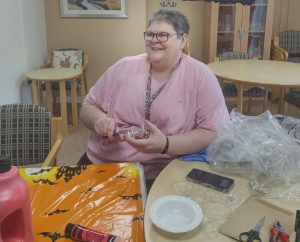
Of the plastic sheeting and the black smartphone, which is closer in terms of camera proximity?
the plastic sheeting

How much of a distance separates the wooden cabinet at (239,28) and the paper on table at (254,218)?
12.2ft

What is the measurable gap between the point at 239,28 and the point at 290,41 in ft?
2.92

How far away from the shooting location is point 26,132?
5.71 ft

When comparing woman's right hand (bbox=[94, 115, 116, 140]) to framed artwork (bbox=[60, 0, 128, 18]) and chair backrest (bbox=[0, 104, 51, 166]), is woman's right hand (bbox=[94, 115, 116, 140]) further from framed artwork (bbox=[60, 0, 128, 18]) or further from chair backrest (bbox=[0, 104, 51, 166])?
framed artwork (bbox=[60, 0, 128, 18])

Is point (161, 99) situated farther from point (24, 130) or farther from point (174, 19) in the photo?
point (24, 130)

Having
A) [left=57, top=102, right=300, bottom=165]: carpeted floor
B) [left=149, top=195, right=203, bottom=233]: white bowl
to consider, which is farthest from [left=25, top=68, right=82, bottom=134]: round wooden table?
[left=149, top=195, right=203, bottom=233]: white bowl

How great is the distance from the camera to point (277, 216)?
937 millimetres

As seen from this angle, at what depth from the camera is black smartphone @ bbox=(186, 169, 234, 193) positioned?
1.09 meters

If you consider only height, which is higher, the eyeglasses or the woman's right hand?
the eyeglasses

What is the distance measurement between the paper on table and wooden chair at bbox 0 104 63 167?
1052mm

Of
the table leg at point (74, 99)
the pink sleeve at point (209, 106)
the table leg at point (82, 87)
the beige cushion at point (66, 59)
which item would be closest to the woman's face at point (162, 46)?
the pink sleeve at point (209, 106)

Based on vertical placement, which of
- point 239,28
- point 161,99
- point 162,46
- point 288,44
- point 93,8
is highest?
point 93,8

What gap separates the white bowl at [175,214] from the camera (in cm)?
87

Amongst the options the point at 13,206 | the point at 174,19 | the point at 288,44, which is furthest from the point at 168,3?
the point at 13,206
